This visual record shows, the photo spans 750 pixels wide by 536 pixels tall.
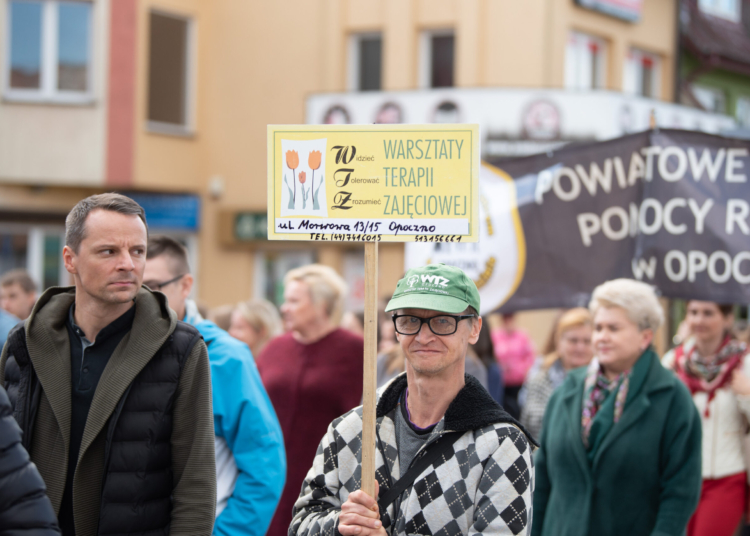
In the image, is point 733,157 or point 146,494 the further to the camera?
point 733,157

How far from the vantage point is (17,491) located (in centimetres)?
224

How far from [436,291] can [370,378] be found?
34 centimetres

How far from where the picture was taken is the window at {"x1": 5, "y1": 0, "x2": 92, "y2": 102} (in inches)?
623

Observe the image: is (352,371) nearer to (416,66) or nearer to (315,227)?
(315,227)

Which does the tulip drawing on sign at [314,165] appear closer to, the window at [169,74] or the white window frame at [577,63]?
the white window frame at [577,63]

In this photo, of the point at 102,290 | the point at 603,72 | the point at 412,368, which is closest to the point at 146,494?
the point at 102,290

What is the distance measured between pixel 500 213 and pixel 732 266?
56.1 inches

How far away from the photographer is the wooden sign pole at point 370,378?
9.11ft

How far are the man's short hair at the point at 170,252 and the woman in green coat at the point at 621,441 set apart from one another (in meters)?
1.88

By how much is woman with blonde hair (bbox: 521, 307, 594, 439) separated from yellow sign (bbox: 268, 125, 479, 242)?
13.2ft

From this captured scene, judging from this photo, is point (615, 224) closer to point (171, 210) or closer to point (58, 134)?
Answer: point (58, 134)

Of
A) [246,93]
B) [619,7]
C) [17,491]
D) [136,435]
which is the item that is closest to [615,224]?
[136,435]

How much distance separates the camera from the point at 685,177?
5391 millimetres

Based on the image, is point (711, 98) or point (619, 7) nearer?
point (619, 7)
